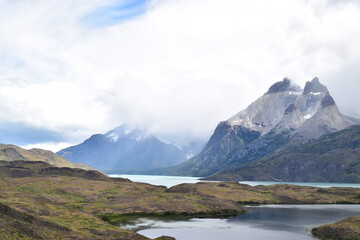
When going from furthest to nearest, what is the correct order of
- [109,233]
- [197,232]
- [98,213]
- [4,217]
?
[98,213] → [197,232] → [109,233] → [4,217]

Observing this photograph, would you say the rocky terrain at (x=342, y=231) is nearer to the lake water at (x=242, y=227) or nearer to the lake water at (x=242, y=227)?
the lake water at (x=242, y=227)

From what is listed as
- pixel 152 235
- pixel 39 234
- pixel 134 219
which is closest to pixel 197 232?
pixel 152 235

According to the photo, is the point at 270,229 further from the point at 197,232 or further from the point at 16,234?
the point at 16,234

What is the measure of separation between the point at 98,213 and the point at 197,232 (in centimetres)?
6311

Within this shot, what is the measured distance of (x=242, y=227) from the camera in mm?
150000

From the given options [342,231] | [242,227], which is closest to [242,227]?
[242,227]

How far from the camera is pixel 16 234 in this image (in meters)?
82.9

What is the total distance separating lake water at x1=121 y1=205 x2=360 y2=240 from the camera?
13012cm

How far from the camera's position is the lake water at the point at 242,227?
130m

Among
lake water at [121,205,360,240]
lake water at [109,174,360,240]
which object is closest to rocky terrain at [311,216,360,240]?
lake water at [121,205,360,240]

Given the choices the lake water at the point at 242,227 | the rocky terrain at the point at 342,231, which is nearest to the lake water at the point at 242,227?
the lake water at the point at 242,227

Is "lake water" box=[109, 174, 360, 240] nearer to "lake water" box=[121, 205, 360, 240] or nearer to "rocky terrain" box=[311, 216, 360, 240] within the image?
"lake water" box=[121, 205, 360, 240]

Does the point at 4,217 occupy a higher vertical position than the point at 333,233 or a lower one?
higher

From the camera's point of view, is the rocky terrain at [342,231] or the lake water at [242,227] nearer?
the rocky terrain at [342,231]
